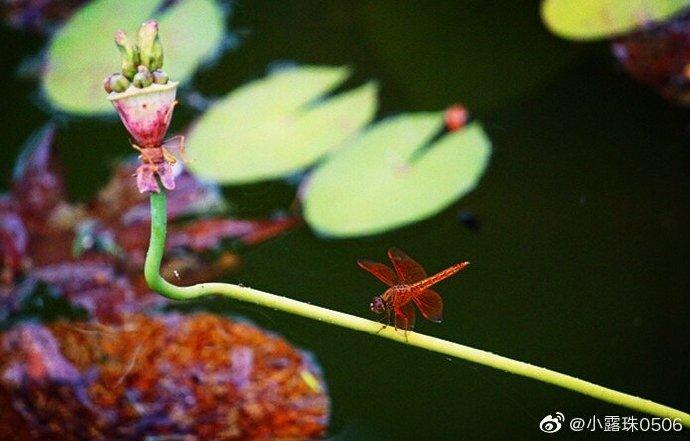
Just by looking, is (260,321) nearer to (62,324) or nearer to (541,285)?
(62,324)

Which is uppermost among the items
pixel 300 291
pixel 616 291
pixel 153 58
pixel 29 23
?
pixel 153 58

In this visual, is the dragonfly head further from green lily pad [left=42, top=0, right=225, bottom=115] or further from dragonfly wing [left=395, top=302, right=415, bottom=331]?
green lily pad [left=42, top=0, right=225, bottom=115]


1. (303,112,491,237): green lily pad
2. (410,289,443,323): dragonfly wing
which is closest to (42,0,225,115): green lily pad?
(303,112,491,237): green lily pad

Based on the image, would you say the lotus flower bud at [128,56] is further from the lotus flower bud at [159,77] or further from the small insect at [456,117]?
the small insect at [456,117]

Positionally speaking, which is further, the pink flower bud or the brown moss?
the brown moss

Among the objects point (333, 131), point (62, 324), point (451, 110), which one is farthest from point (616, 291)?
point (62, 324)

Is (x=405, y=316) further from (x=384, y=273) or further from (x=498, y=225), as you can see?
(x=498, y=225)
